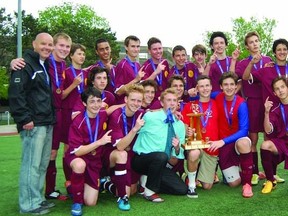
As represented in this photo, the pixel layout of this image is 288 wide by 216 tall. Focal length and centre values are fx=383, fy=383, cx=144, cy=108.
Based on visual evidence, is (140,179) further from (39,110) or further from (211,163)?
(39,110)

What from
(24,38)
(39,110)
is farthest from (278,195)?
(24,38)

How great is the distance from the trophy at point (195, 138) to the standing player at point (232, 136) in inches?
6.2

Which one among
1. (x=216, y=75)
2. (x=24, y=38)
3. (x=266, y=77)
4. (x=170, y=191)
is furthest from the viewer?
(x=24, y=38)

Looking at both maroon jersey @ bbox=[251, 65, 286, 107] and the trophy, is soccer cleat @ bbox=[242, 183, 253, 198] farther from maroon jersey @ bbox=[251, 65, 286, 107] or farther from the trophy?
maroon jersey @ bbox=[251, 65, 286, 107]

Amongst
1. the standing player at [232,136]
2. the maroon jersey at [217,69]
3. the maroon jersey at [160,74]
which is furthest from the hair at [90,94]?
the maroon jersey at [217,69]

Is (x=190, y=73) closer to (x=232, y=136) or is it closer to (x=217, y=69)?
(x=217, y=69)

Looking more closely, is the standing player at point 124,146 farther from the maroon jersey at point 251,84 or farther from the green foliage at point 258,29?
the green foliage at point 258,29

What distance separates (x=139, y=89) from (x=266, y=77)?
2113 mm

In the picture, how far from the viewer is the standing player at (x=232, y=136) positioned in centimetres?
550

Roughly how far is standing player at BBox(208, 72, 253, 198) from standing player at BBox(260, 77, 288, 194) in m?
0.25

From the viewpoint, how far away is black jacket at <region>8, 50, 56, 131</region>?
178 inches

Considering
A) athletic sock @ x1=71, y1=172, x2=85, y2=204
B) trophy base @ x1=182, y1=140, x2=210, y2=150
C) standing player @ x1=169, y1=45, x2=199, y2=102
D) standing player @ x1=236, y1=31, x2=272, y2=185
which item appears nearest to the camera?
athletic sock @ x1=71, y1=172, x2=85, y2=204

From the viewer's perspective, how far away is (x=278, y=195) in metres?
5.28

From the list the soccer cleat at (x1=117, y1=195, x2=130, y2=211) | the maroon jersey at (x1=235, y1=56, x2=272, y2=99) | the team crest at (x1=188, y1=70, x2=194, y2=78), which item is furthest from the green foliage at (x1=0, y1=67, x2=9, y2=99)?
the soccer cleat at (x1=117, y1=195, x2=130, y2=211)
